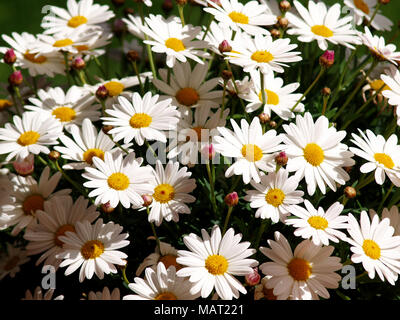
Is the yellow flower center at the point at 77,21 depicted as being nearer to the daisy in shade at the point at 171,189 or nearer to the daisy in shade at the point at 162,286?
the daisy in shade at the point at 171,189

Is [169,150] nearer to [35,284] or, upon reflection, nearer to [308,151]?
[308,151]

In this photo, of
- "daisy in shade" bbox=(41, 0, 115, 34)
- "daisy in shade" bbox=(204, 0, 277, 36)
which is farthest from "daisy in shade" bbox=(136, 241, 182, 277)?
"daisy in shade" bbox=(41, 0, 115, 34)

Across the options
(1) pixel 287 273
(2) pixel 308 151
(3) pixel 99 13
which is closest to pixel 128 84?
(3) pixel 99 13

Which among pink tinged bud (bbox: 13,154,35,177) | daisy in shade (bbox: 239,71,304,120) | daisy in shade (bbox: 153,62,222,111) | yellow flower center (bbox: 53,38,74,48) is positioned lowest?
pink tinged bud (bbox: 13,154,35,177)

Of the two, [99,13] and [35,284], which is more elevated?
[99,13]

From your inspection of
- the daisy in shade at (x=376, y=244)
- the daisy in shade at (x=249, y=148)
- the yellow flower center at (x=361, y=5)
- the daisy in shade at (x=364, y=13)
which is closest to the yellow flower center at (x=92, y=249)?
the daisy in shade at (x=249, y=148)

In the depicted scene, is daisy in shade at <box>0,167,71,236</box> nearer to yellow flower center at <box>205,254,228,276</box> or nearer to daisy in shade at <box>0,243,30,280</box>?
daisy in shade at <box>0,243,30,280</box>

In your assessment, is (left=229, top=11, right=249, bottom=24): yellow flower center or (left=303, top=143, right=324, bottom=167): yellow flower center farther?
(left=229, top=11, right=249, bottom=24): yellow flower center

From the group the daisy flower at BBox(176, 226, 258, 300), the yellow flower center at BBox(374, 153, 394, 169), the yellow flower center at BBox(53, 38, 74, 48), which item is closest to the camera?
the daisy flower at BBox(176, 226, 258, 300)
